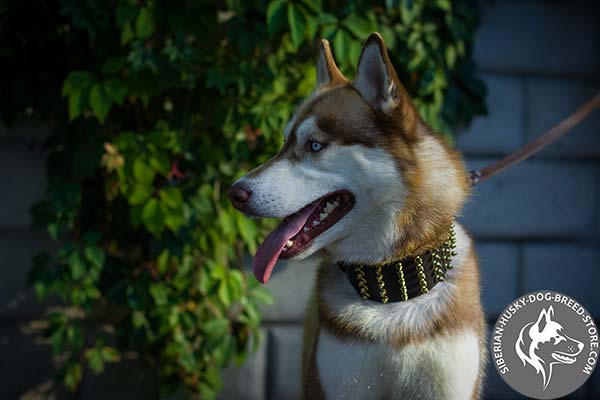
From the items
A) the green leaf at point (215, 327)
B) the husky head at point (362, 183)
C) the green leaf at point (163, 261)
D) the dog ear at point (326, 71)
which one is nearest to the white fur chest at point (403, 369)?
the husky head at point (362, 183)

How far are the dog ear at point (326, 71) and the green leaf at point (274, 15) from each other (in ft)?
2.46

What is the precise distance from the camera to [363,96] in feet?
7.38

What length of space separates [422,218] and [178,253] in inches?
64.7

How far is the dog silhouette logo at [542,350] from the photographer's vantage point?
250cm

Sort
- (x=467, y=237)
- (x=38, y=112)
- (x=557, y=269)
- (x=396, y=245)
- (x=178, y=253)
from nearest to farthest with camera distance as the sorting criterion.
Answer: (x=396, y=245) → (x=467, y=237) → (x=178, y=253) → (x=38, y=112) → (x=557, y=269)

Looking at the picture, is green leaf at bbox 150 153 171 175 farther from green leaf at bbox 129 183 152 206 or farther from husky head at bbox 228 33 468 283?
husky head at bbox 228 33 468 283

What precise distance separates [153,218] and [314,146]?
1366mm

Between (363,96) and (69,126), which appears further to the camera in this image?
(69,126)

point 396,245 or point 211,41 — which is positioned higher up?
point 211,41

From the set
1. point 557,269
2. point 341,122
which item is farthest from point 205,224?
point 557,269

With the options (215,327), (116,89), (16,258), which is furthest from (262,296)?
(16,258)

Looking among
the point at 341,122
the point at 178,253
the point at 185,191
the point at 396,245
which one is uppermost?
the point at 341,122

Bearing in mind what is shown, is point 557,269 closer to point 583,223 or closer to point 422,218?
point 583,223

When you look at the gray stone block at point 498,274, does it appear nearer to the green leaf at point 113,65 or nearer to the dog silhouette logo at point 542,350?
the dog silhouette logo at point 542,350
